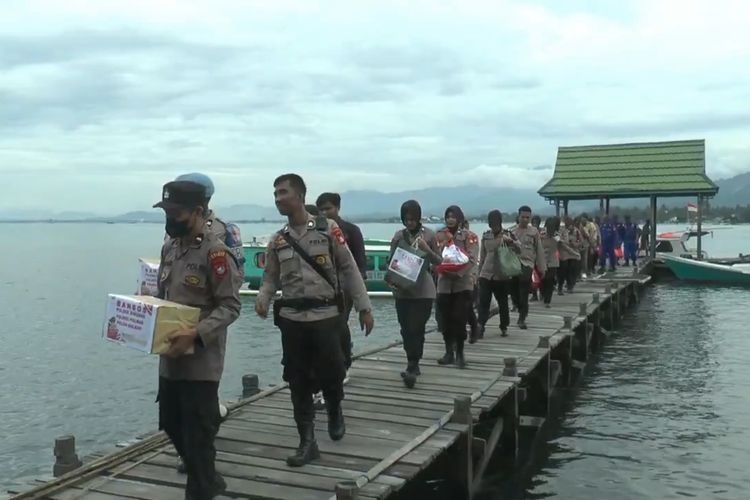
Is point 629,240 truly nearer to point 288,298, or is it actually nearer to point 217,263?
point 288,298

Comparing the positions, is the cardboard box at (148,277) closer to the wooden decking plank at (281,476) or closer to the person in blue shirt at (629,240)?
the wooden decking plank at (281,476)

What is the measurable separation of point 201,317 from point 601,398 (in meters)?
10.1

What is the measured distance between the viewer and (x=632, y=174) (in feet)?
108

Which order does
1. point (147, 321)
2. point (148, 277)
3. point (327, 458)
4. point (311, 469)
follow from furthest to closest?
point (327, 458) < point (148, 277) < point (311, 469) < point (147, 321)

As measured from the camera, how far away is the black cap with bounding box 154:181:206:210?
4605 millimetres


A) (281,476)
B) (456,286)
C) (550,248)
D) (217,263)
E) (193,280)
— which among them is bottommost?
(281,476)

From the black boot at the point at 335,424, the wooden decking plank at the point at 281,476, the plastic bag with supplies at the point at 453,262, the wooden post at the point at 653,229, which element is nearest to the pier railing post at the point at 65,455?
the wooden decking plank at the point at 281,476

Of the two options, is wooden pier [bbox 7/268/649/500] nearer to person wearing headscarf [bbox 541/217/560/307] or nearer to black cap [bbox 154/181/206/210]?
black cap [bbox 154/181/206/210]

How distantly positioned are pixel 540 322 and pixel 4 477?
954cm

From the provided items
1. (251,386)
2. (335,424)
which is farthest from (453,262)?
(335,424)

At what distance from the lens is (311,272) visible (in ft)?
19.1

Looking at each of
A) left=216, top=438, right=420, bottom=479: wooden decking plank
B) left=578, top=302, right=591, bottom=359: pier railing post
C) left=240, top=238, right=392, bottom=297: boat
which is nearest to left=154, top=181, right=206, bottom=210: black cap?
left=216, top=438, right=420, bottom=479: wooden decking plank

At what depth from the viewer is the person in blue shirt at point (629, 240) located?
31938 millimetres

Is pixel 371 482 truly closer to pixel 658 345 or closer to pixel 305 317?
pixel 305 317
